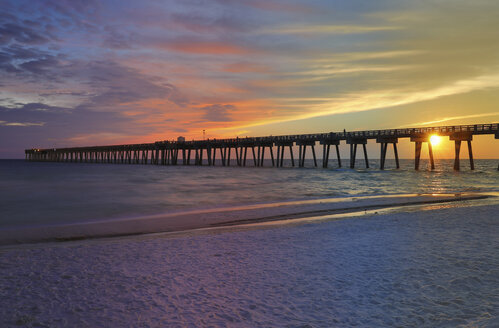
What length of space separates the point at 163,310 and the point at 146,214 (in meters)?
11.1

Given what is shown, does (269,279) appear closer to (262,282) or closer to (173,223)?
(262,282)

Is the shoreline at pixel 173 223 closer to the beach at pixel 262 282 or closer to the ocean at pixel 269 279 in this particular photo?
the ocean at pixel 269 279

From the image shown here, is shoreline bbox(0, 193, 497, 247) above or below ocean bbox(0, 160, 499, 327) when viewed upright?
below

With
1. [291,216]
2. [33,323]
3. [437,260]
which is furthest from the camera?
[291,216]

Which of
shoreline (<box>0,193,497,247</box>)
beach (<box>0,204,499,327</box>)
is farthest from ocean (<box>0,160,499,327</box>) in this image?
shoreline (<box>0,193,497,247</box>)

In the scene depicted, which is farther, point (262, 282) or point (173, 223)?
point (173, 223)

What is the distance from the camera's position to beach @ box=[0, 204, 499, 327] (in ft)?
13.2

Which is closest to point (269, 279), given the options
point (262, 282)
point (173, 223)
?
point (262, 282)

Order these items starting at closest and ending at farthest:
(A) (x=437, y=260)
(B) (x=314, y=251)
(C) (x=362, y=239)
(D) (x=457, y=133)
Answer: (A) (x=437, y=260), (B) (x=314, y=251), (C) (x=362, y=239), (D) (x=457, y=133)

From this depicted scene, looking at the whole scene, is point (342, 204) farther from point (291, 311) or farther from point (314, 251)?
point (291, 311)

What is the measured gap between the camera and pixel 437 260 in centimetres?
618

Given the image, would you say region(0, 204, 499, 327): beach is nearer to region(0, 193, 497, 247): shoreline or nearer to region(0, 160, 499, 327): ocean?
region(0, 160, 499, 327): ocean

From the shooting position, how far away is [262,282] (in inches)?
203

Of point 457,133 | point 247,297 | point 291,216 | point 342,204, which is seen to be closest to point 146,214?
point 291,216
